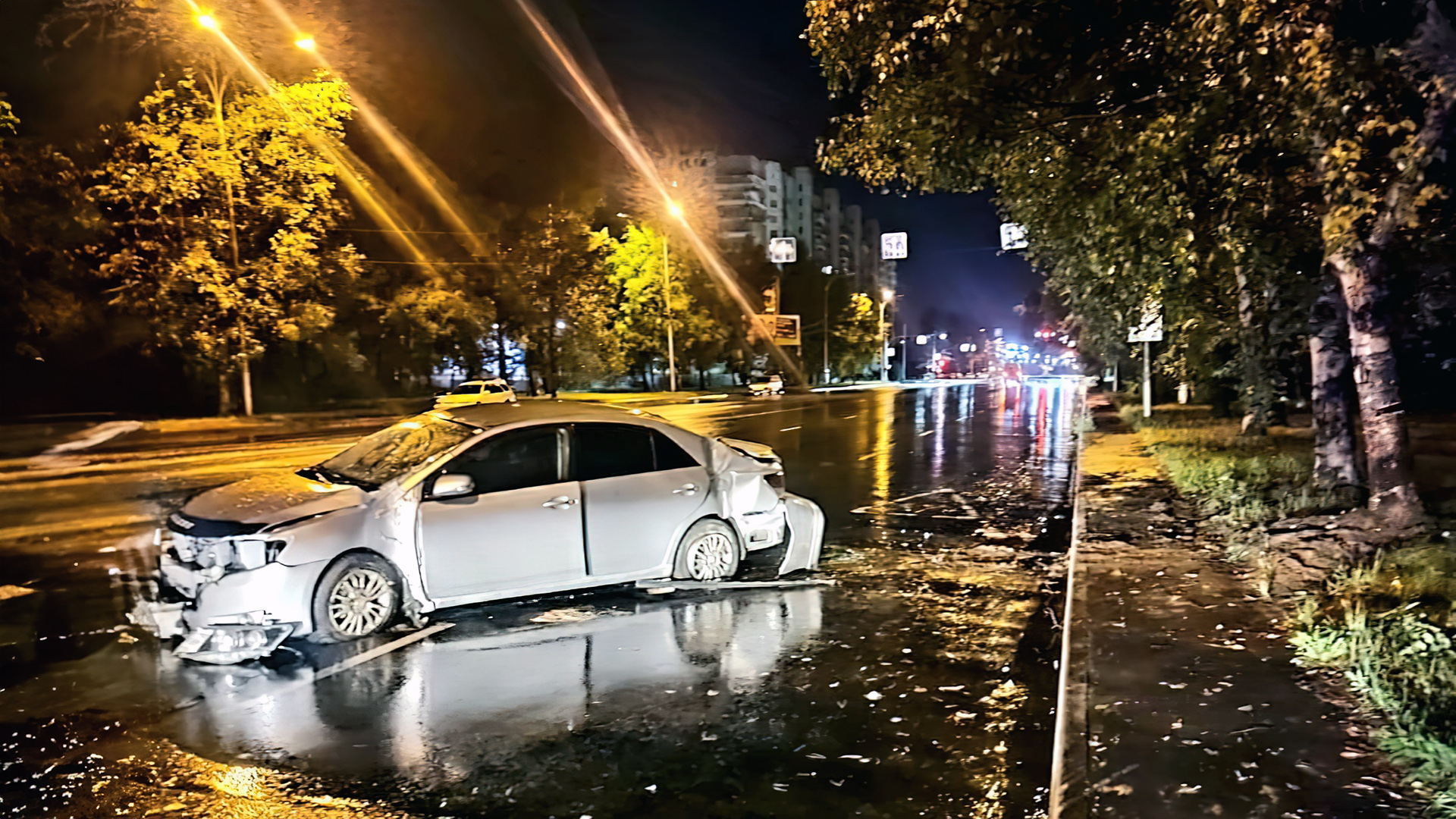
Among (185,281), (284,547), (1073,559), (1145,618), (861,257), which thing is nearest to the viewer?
(284,547)

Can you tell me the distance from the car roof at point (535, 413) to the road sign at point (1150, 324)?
7.97m

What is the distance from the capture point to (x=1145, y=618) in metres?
7.05

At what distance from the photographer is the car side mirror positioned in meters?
6.93

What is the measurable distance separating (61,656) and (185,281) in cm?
2629

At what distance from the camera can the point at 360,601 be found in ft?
22.5

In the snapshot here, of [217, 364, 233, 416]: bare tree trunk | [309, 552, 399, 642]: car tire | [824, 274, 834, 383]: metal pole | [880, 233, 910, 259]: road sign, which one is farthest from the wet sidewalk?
[824, 274, 834, 383]: metal pole

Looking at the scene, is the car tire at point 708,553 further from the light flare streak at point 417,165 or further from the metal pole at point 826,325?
the metal pole at point 826,325

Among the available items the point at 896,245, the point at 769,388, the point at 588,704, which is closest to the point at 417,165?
the point at 896,245

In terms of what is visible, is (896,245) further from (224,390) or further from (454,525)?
(454,525)

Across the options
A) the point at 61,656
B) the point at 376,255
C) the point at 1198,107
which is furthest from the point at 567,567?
the point at 376,255

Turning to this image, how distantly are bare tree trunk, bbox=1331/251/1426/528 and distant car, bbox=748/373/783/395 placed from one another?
4996cm

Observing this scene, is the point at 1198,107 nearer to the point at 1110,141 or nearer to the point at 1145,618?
the point at 1110,141

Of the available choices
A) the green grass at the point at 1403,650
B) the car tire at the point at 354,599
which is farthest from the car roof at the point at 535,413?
the green grass at the point at 1403,650

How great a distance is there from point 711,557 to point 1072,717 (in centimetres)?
375
